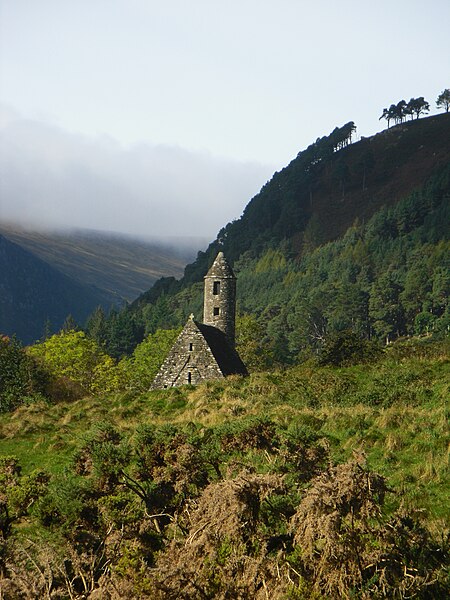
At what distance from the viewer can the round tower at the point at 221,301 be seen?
145ft

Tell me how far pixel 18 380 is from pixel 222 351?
38.7ft

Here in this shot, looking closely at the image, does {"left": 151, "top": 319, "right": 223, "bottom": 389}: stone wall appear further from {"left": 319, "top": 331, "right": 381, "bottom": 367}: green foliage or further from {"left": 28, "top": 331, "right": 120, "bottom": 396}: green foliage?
{"left": 28, "top": 331, "right": 120, "bottom": 396}: green foliage

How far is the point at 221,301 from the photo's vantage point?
44.7 meters

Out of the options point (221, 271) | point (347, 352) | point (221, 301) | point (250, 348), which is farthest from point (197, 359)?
point (250, 348)

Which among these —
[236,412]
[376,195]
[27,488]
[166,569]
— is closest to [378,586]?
[166,569]

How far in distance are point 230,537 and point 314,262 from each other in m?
137

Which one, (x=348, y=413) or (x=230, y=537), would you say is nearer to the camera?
(x=230, y=537)

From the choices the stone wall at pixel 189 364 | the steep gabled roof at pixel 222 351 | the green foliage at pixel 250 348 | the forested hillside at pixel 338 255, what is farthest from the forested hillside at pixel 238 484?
the forested hillside at pixel 338 255

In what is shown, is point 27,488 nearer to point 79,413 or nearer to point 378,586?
point 378,586

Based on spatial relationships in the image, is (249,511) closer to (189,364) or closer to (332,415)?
(332,415)

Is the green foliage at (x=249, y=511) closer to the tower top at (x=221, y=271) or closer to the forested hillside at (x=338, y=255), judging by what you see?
the tower top at (x=221, y=271)

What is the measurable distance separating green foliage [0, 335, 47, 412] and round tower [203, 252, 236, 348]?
10261 millimetres

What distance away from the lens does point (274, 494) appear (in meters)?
10.7

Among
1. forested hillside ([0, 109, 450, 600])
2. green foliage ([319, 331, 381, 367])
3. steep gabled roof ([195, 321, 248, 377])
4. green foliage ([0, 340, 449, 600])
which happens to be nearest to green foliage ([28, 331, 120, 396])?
forested hillside ([0, 109, 450, 600])
